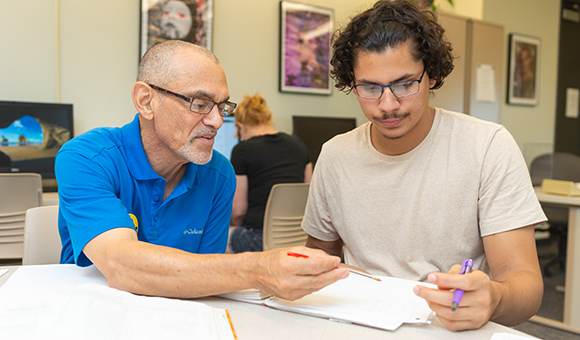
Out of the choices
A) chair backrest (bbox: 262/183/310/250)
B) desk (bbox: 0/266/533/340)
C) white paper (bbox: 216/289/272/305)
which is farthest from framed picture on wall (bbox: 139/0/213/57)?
desk (bbox: 0/266/533/340)

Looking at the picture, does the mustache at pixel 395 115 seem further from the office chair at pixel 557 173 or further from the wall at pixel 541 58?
the wall at pixel 541 58

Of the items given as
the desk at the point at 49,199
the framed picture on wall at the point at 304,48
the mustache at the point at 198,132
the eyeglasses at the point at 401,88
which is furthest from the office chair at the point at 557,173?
the desk at the point at 49,199

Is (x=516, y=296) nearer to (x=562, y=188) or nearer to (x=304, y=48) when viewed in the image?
(x=562, y=188)

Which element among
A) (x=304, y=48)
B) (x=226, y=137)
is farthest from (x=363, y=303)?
(x=304, y=48)

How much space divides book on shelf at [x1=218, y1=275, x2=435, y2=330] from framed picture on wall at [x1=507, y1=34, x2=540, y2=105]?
14.8 feet

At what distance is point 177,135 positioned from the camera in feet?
3.86

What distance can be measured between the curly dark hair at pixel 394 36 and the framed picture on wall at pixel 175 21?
2161 millimetres

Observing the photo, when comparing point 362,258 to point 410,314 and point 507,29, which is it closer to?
point 410,314

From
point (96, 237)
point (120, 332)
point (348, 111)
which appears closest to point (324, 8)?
point (348, 111)

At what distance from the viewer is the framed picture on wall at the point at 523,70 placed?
473cm

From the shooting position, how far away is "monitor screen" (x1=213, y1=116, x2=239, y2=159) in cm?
327

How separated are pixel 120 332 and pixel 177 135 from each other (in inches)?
24.2

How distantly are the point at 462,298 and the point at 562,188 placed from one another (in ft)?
7.57

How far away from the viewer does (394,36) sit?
120 cm
